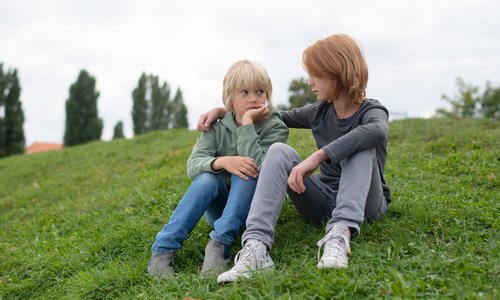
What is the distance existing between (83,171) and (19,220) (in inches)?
111

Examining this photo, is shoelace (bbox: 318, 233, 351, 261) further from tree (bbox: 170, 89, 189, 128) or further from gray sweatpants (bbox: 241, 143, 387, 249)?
tree (bbox: 170, 89, 189, 128)

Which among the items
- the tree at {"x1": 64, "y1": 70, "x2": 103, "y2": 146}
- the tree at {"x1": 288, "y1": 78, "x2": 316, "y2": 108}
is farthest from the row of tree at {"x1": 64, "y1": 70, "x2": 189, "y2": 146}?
the tree at {"x1": 288, "y1": 78, "x2": 316, "y2": 108}

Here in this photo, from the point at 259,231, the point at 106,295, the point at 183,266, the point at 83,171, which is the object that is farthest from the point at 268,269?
A: the point at 83,171

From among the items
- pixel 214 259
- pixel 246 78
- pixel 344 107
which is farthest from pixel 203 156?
pixel 344 107

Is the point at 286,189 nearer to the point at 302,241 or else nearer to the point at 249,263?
the point at 302,241

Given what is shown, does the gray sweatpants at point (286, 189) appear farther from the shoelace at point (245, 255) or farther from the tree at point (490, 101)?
the tree at point (490, 101)

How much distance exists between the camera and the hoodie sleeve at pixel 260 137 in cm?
312

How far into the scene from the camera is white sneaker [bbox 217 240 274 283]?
8.05ft

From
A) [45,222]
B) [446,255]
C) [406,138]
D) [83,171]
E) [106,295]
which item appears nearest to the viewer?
[446,255]

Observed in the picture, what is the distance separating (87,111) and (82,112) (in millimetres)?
324

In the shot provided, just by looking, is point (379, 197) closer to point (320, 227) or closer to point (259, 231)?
point (320, 227)

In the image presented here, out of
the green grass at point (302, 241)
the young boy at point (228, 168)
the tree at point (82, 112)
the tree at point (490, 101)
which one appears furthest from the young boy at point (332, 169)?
the tree at point (490, 101)

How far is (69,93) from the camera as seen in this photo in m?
30.3

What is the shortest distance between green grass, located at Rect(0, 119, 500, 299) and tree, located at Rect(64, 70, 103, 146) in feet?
78.7
